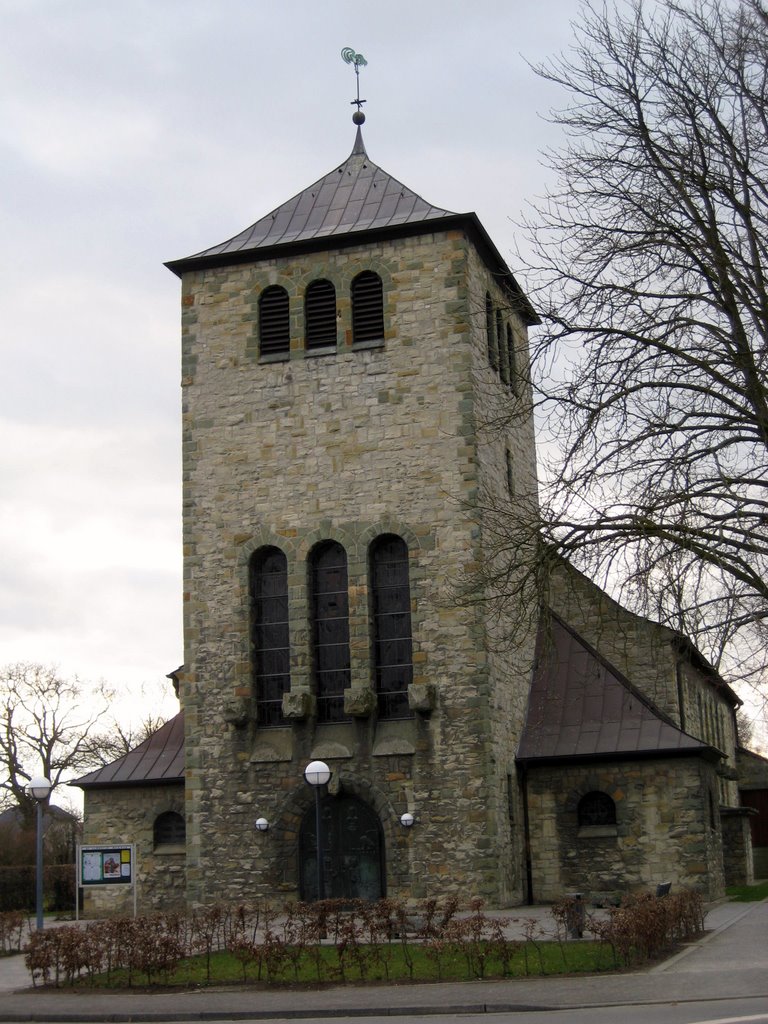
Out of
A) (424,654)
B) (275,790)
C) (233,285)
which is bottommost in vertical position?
(275,790)

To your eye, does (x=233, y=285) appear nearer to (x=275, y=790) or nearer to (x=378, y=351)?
(x=378, y=351)

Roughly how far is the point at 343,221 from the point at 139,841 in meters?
13.7

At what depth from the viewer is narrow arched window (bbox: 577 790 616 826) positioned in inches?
1014

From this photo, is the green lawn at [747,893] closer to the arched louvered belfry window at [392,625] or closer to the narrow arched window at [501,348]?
the arched louvered belfry window at [392,625]

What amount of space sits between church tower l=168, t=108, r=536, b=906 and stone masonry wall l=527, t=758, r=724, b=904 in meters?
0.76

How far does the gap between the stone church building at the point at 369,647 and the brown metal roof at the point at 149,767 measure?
2.9 inches

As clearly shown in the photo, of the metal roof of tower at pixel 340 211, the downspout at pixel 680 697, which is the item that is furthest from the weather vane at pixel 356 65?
the downspout at pixel 680 697

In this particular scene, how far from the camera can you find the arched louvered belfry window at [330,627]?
2606 cm

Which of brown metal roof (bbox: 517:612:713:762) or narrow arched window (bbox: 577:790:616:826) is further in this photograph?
narrow arched window (bbox: 577:790:616:826)

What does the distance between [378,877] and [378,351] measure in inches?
400

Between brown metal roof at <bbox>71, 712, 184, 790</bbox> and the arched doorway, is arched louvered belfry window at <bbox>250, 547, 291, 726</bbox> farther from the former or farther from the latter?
brown metal roof at <bbox>71, 712, 184, 790</bbox>

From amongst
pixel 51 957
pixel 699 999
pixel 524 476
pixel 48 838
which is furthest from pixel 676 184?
pixel 48 838

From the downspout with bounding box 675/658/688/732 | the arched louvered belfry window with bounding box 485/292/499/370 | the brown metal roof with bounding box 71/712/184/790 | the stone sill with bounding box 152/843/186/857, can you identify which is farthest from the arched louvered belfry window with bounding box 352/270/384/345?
the stone sill with bounding box 152/843/186/857

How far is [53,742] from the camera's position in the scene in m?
56.1
